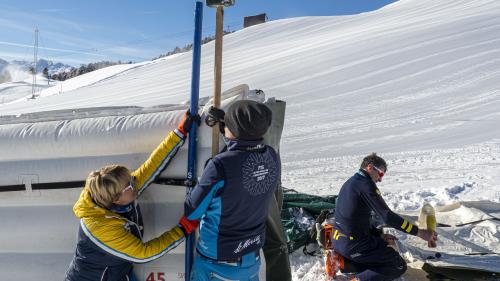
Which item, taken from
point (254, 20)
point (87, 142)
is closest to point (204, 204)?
point (87, 142)

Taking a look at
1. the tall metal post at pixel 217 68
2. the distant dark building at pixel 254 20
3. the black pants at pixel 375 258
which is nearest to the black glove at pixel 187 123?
the tall metal post at pixel 217 68

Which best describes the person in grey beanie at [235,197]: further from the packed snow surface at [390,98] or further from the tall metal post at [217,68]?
the packed snow surface at [390,98]

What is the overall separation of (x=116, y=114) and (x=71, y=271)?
42.5 inches

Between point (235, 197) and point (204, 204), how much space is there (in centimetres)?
17

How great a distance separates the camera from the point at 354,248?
3.70 metres

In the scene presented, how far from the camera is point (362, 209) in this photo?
12.0 feet

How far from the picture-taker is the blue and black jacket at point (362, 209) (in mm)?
3518

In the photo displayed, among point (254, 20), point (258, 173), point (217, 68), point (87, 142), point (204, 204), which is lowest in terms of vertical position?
point (204, 204)

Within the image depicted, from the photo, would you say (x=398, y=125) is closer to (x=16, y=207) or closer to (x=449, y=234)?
(x=449, y=234)

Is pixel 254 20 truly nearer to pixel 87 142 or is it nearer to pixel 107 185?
pixel 87 142

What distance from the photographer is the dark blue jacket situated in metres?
2.25

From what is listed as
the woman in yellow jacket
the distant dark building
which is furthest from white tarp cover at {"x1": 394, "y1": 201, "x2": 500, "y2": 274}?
the distant dark building

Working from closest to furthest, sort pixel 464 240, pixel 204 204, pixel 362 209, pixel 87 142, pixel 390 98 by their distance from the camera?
pixel 204 204 < pixel 87 142 < pixel 362 209 < pixel 464 240 < pixel 390 98

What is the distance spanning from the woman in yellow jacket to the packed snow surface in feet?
6.90
